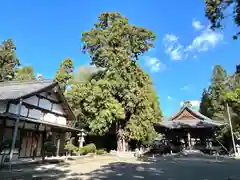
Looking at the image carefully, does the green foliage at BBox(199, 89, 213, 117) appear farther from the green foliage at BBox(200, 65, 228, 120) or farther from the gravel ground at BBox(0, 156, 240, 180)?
the gravel ground at BBox(0, 156, 240, 180)

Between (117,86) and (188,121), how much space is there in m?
14.5

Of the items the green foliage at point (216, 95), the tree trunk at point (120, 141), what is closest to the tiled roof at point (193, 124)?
the tree trunk at point (120, 141)

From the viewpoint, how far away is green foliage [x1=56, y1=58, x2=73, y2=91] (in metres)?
32.9

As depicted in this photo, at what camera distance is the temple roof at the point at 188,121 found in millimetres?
30366

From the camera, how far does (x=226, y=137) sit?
3222 cm

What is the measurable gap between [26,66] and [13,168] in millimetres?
43787

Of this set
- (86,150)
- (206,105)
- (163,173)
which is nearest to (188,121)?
(86,150)

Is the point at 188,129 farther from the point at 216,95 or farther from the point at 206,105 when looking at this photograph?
the point at 206,105

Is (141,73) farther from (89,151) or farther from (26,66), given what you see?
→ (26,66)

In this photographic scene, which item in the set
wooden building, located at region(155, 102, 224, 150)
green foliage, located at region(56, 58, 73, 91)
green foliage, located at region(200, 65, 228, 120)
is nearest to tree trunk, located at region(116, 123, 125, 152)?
wooden building, located at region(155, 102, 224, 150)

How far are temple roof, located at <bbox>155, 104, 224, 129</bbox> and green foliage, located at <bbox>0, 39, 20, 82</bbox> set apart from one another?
26165mm

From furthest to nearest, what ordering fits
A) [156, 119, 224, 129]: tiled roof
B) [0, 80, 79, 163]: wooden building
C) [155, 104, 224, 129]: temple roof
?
[155, 104, 224, 129]: temple roof, [156, 119, 224, 129]: tiled roof, [0, 80, 79, 163]: wooden building

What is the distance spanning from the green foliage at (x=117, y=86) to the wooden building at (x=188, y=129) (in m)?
4.87

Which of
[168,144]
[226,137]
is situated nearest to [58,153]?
[168,144]
